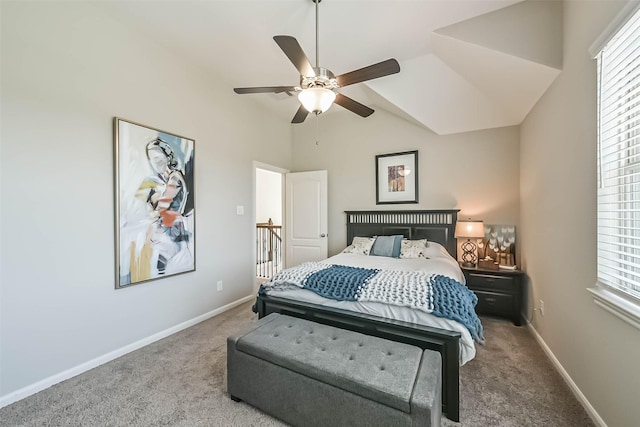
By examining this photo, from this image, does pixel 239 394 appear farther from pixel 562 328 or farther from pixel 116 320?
pixel 562 328

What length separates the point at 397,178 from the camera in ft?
13.3

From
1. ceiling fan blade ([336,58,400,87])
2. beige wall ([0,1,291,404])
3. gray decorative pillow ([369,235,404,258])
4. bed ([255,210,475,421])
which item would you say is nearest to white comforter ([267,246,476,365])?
bed ([255,210,475,421])

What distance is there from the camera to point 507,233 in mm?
3363

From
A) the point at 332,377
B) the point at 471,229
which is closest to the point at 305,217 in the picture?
the point at 471,229

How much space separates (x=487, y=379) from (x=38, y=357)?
3.33 metres

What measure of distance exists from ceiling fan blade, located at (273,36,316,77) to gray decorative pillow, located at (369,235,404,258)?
2336 mm

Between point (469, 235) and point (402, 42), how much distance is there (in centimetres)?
232

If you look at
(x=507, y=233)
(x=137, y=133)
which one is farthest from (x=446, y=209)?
(x=137, y=133)

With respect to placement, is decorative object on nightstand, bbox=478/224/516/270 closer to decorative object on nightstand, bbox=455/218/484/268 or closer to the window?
decorative object on nightstand, bbox=455/218/484/268

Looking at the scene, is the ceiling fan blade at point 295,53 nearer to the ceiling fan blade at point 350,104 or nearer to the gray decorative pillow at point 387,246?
the ceiling fan blade at point 350,104

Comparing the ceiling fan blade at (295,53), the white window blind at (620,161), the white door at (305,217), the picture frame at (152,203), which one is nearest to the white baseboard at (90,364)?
the picture frame at (152,203)

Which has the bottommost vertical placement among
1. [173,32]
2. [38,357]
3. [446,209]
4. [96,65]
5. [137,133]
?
[38,357]

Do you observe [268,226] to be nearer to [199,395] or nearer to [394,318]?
[199,395]

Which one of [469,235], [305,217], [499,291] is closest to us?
[499,291]
